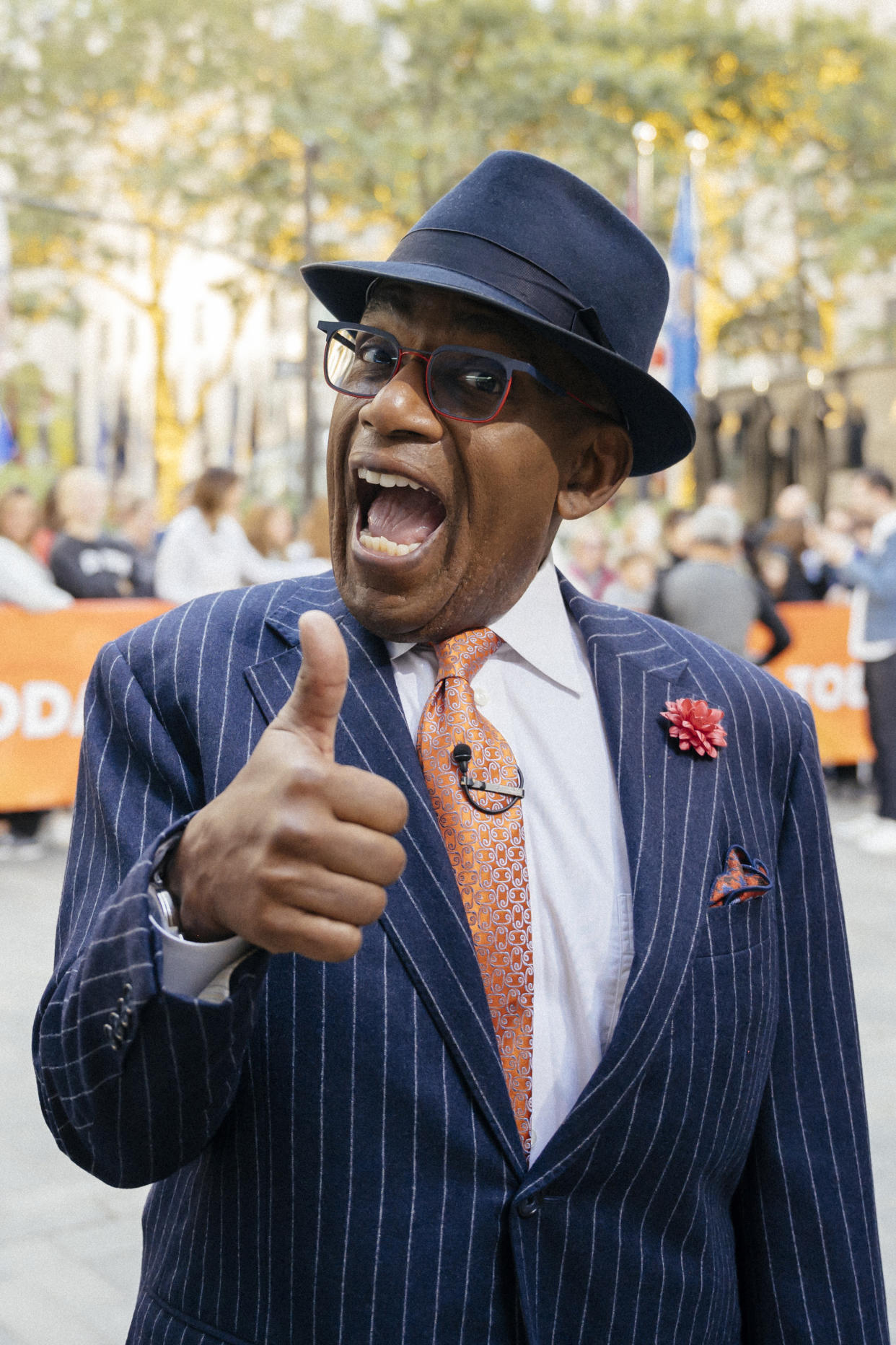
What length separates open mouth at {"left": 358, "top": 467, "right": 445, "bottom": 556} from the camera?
1.64 m

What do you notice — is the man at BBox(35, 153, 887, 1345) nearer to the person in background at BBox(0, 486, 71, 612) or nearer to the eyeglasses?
the eyeglasses

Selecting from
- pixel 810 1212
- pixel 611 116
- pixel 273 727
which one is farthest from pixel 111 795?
pixel 611 116

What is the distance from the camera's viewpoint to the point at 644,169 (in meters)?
22.6

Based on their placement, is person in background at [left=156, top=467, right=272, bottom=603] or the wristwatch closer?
the wristwatch

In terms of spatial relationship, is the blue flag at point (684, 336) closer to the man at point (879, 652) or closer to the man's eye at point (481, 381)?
the man at point (879, 652)

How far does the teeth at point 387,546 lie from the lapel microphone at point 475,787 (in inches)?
9.2

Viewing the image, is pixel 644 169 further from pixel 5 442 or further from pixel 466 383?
pixel 466 383

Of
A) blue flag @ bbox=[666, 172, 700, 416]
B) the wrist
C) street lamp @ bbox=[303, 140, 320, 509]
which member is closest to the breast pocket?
the wrist

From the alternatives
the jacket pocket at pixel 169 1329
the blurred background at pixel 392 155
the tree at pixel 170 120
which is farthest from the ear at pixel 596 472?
the tree at pixel 170 120

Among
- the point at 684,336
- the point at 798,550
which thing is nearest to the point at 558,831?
the point at 798,550

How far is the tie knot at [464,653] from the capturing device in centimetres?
171

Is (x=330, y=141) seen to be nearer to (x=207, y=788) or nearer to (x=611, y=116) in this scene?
(x=611, y=116)

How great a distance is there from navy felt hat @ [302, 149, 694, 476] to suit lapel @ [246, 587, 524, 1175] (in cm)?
45

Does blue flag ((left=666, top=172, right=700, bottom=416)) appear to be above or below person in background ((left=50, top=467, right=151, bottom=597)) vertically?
above
